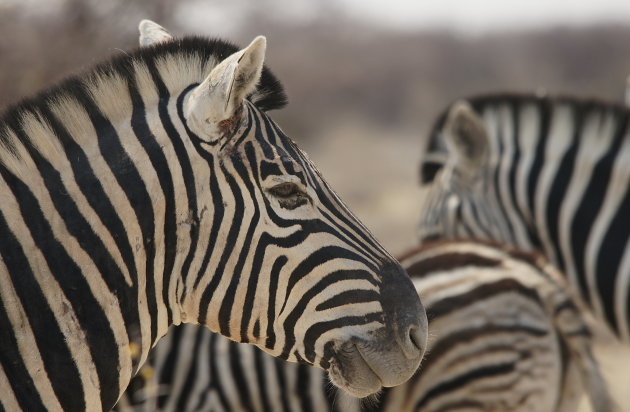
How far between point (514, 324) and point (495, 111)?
3.46m

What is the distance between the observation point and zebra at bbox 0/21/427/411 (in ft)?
8.68

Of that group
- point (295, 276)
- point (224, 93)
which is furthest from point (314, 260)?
point (224, 93)

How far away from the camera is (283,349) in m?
2.83

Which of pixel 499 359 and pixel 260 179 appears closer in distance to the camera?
pixel 260 179

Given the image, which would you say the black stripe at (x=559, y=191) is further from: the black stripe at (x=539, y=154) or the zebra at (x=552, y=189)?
the black stripe at (x=539, y=154)

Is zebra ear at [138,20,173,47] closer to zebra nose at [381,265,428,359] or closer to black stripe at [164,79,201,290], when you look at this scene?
black stripe at [164,79,201,290]

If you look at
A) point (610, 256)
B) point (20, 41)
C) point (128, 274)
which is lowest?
point (610, 256)

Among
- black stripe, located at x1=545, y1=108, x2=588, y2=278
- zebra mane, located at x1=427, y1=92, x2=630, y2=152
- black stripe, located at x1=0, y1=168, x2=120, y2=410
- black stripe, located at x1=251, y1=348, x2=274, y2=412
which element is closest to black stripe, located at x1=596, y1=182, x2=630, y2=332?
black stripe, located at x1=545, y1=108, x2=588, y2=278

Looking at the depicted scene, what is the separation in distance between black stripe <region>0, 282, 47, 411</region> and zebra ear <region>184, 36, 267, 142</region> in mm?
696

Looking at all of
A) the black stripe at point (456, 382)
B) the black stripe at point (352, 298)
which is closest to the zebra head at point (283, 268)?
the black stripe at point (352, 298)

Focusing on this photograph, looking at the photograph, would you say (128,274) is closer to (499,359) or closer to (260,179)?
(260,179)

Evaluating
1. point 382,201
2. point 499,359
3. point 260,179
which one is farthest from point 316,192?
point 382,201

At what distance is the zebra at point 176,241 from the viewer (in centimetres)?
265

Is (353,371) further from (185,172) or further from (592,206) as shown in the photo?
(592,206)
